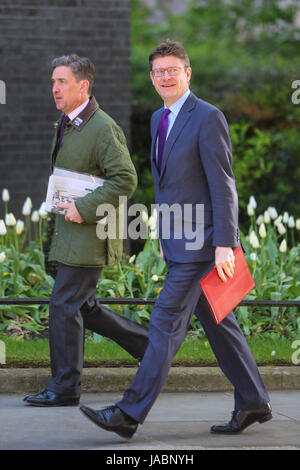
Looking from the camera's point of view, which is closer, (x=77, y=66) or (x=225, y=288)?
(x=225, y=288)

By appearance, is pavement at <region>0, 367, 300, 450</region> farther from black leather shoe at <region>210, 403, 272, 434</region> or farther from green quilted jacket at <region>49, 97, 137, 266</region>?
green quilted jacket at <region>49, 97, 137, 266</region>

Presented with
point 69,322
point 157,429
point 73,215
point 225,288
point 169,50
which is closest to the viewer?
point 225,288

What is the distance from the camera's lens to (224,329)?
5277mm

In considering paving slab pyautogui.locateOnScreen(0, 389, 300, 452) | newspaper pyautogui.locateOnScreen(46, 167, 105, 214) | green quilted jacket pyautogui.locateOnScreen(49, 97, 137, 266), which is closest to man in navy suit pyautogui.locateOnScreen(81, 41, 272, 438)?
paving slab pyautogui.locateOnScreen(0, 389, 300, 452)

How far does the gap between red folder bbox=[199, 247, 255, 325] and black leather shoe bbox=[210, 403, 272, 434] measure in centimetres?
56

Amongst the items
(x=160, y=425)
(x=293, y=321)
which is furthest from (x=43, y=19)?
(x=160, y=425)

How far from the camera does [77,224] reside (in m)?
5.96

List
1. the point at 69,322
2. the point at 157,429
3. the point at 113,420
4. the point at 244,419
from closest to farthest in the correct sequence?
1. the point at 113,420
2. the point at 244,419
3. the point at 157,429
4. the point at 69,322

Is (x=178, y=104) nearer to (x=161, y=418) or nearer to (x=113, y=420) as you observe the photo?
(x=113, y=420)

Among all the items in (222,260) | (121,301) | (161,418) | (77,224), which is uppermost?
(77,224)

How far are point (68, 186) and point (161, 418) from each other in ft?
4.77

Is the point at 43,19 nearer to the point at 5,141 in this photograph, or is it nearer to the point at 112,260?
the point at 5,141

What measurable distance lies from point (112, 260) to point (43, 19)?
5738 mm

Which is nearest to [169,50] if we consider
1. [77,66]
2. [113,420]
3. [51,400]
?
[77,66]
